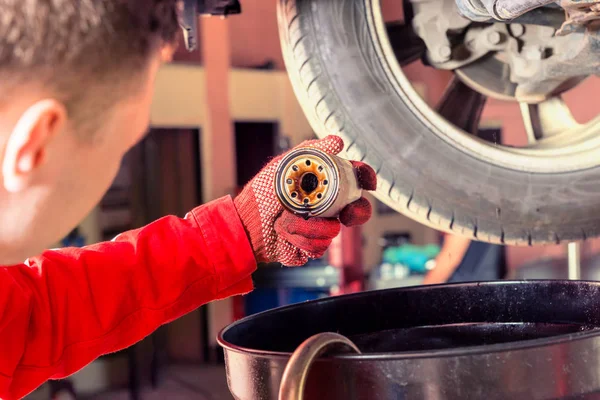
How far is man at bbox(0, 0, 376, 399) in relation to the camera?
38 cm

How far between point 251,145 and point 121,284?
3.29 meters

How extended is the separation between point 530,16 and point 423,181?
0.88 feet

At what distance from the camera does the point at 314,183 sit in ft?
2.34

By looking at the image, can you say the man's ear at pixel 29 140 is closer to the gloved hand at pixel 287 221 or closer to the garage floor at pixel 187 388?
the gloved hand at pixel 287 221

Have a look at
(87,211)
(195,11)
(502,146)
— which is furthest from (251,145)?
(87,211)

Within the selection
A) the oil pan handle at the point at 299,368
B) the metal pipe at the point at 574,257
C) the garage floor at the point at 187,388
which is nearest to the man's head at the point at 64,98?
the oil pan handle at the point at 299,368

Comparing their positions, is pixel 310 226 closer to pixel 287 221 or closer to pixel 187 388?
pixel 287 221

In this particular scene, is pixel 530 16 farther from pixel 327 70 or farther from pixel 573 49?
pixel 327 70

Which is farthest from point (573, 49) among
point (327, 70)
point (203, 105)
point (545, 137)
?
point (203, 105)

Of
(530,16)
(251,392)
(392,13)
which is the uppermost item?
(392,13)

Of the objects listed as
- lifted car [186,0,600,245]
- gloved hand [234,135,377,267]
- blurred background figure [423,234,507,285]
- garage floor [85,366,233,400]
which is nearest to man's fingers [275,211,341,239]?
gloved hand [234,135,377,267]

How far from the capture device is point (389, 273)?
3779mm

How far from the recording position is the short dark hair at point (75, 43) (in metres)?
0.37

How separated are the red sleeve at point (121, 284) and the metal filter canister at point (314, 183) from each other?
0.09 meters
